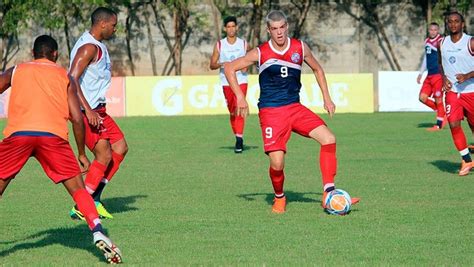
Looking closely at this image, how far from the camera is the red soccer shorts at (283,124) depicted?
12344 millimetres

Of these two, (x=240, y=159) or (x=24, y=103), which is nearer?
(x=24, y=103)

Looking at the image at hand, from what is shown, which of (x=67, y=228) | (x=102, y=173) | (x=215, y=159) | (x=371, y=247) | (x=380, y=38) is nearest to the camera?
(x=371, y=247)

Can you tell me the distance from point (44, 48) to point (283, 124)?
3.93m

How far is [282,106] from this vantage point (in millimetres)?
12445

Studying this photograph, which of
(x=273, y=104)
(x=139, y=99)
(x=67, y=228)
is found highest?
(x=273, y=104)

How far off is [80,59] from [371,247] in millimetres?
3789

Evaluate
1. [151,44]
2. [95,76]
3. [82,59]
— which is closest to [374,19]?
[151,44]

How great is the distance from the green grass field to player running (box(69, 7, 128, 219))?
52 centimetres

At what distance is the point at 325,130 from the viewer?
40.5ft

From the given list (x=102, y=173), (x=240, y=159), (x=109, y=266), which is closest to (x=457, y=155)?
(x=240, y=159)

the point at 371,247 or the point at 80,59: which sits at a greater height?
the point at 80,59

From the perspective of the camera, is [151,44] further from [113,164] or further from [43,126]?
[43,126]

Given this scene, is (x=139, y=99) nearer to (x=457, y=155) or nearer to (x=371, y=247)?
(x=457, y=155)

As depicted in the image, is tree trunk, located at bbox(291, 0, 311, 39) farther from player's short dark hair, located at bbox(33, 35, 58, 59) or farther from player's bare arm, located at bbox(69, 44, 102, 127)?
player's short dark hair, located at bbox(33, 35, 58, 59)
